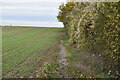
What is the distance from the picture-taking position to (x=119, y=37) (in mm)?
2838

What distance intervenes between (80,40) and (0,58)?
69.8 inches

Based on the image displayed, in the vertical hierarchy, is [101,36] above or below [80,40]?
above

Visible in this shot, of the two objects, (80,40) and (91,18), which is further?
(80,40)

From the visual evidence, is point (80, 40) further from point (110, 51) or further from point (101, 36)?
point (110, 51)

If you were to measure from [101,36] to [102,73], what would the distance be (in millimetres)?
599

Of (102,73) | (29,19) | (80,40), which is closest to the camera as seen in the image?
(102,73)

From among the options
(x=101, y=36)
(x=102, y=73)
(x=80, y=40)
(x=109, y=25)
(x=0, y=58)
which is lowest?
(x=0, y=58)

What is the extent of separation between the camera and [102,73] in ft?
11.2

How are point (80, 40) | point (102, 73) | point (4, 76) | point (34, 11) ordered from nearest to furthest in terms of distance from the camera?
point (4, 76)
point (102, 73)
point (80, 40)
point (34, 11)

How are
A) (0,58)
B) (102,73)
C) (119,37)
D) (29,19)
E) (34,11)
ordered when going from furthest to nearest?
(34,11), (29,19), (0,58), (102,73), (119,37)

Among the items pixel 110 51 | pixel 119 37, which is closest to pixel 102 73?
pixel 110 51

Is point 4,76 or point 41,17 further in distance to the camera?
point 41,17

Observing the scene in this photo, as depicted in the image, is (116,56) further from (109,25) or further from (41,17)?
(41,17)

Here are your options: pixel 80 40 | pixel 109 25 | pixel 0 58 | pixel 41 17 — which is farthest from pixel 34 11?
pixel 109 25
